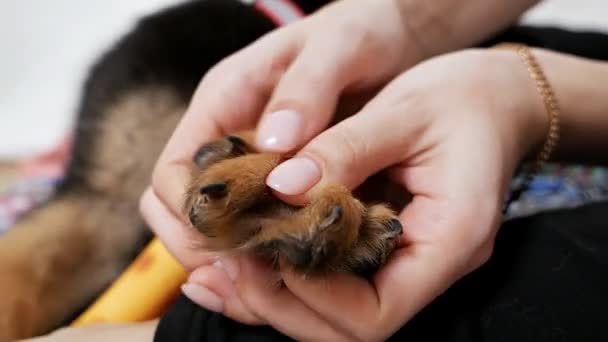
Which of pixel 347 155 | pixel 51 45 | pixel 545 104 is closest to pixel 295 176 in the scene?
pixel 347 155

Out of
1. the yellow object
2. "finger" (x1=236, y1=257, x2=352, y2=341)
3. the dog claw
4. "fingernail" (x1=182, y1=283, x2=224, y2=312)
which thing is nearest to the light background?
the yellow object

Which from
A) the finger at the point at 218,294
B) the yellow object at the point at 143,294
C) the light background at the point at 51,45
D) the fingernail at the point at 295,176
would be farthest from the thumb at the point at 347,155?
the light background at the point at 51,45

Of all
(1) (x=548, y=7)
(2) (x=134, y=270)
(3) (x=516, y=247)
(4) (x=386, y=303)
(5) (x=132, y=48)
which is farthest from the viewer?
(1) (x=548, y=7)

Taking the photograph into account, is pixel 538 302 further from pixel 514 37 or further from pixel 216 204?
pixel 514 37

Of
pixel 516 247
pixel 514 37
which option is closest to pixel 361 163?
pixel 516 247

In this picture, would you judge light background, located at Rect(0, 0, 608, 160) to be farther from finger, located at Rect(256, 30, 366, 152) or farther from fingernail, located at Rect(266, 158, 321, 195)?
fingernail, located at Rect(266, 158, 321, 195)
